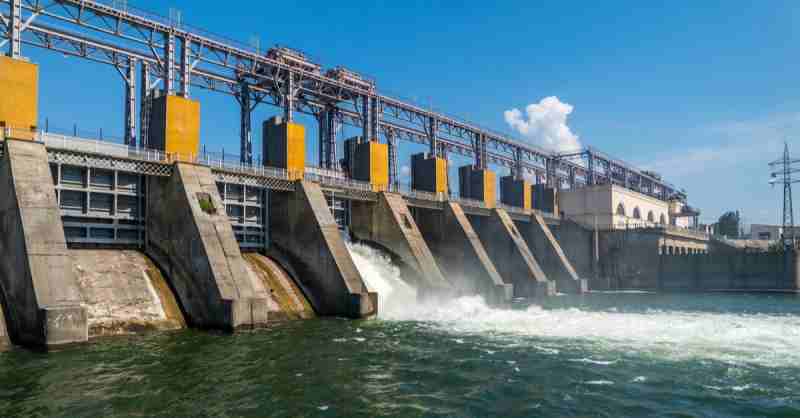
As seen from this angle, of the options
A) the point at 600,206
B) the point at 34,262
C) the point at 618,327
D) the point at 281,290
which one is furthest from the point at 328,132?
the point at 600,206

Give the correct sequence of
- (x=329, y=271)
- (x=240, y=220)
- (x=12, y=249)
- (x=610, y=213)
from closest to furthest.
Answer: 1. (x=12, y=249)
2. (x=329, y=271)
3. (x=240, y=220)
4. (x=610, y=213)

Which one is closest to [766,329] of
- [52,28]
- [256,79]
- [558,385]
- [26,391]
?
[558,385]

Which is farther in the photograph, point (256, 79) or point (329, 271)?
point (256, 79)

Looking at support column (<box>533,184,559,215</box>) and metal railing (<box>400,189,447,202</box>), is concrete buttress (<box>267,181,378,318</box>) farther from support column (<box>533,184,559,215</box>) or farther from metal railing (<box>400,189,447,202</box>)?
support column (<box>533,184,559,215</box>)

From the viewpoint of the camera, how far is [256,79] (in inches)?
1614

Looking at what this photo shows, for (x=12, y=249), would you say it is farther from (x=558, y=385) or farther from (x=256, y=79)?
(x=256, y=79)

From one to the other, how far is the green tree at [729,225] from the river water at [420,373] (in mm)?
145959

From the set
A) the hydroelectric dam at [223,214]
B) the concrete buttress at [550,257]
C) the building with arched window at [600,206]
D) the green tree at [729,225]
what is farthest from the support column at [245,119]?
the green tree at [729,225]

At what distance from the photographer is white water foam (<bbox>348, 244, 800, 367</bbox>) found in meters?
19.6

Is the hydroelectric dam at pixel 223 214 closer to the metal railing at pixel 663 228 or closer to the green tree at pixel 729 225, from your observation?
the metal railing at pixel 663 228

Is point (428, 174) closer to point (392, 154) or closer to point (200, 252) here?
point (392, 154)

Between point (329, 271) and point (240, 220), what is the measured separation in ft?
23.9

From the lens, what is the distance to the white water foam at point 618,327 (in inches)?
772

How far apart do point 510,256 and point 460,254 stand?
7175 millimetres
